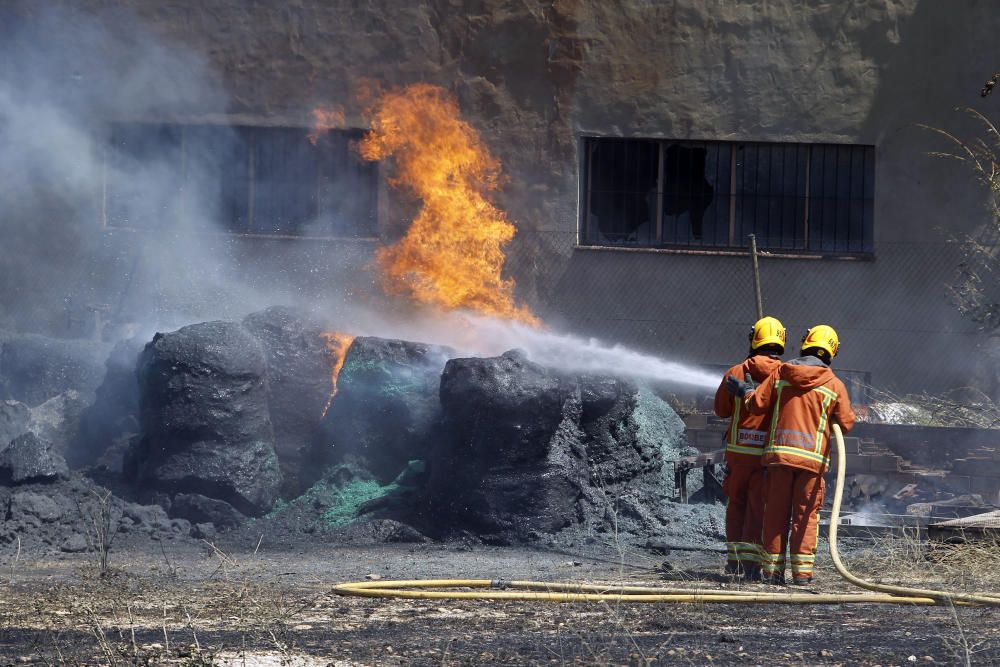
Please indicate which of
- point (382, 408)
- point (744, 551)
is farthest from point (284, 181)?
point (744, 551)

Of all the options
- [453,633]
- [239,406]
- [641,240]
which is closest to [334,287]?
[641,240]

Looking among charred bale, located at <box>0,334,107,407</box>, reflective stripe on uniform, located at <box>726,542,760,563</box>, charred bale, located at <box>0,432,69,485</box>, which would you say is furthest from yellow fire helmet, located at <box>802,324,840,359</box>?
charred bale, located at <box>0,334,107,407</box>

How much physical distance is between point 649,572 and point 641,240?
834cm

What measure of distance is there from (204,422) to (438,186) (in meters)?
6.20

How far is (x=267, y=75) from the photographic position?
1661cm

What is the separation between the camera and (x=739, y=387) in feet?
28.0

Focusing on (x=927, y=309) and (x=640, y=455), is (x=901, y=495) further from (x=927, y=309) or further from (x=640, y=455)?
(x=927, y=309)

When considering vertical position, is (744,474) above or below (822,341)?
below

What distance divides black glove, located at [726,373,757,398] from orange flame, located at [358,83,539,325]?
24.2ft

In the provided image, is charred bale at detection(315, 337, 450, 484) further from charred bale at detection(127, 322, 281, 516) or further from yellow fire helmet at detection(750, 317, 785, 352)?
yellow fire helmet at detection(750, 317, 785, 352)

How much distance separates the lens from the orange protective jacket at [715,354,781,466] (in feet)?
28.1

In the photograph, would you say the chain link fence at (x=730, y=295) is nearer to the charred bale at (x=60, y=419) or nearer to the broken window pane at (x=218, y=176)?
the broken window pane at (x=218, y=176)

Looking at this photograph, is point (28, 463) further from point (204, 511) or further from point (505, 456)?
point (505, 456)

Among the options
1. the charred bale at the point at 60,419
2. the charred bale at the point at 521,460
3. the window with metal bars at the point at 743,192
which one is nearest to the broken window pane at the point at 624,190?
the window with metal bars at the point at 743,192
